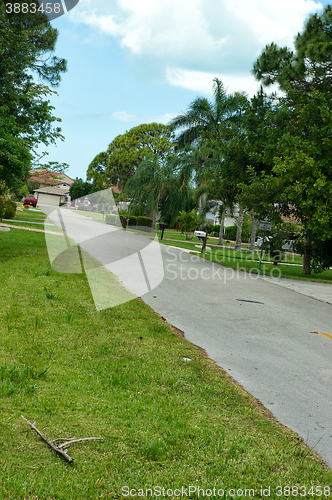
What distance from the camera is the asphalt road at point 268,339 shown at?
395 centimetres

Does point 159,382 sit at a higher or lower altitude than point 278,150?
lower

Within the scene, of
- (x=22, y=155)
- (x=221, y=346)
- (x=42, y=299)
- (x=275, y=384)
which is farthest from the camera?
(x=22, y=155)

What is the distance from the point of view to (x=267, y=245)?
2225 centimetres

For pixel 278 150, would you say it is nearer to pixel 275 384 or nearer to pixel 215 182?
pixel 215 182

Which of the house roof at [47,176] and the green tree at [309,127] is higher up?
the green tree at [309,127]

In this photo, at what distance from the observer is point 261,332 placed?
6723 millimetres

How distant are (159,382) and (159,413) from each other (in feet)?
2.28

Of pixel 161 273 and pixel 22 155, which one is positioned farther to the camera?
pixel 161 273

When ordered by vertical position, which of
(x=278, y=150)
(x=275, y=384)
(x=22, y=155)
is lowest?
(x=275, y=384)

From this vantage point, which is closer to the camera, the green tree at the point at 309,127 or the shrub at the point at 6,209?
the green tree at the point at 309,127

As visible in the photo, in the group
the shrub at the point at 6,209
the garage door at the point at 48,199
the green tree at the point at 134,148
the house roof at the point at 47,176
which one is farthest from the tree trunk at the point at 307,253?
the garage door at the point at 48,199

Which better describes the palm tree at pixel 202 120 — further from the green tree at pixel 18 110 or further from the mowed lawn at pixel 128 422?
the mowed lawn at pixel 128 422

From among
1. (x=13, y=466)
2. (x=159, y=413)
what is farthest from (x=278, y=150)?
(x=13, y=466)

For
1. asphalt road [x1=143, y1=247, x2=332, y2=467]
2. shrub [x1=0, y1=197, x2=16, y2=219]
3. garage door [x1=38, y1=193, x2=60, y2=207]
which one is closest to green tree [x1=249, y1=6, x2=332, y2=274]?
asphalt road [x1=143, y1=247, x2=332, y2=467]
